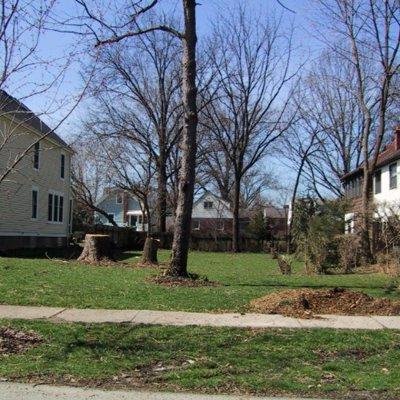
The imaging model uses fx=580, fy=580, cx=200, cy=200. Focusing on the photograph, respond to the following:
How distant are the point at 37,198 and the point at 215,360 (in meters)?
27.0

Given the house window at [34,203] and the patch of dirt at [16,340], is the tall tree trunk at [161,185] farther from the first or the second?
the patch of dirt at [16,340]

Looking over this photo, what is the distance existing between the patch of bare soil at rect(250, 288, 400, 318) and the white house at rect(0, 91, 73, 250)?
1609cm

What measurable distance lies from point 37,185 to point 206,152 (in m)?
19.5

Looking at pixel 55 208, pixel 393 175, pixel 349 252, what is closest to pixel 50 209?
pixel 55 208

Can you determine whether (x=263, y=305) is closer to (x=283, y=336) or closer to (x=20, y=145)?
(x=283, y=336)

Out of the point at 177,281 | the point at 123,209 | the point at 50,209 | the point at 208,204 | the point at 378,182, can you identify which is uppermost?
the point at 208,204

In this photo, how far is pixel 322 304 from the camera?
406 inches

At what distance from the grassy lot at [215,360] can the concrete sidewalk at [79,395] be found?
0.20 meters

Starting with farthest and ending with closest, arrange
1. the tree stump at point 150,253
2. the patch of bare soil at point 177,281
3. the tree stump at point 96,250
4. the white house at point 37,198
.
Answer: the white house at point 37,198 → the tree stump at point 150,253 → the tree stump at point 96,250 → the patch of bare soil at point 177,281

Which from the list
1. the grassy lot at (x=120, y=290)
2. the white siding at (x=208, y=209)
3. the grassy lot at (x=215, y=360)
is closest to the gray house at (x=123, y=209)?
the white siding at (x=208, y=209)

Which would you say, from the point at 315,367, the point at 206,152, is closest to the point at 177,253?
the point at 315,367

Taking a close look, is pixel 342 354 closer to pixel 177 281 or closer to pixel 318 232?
pixel 177 281

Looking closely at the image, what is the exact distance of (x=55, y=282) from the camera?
13.1m

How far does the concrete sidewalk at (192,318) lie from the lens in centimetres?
874
